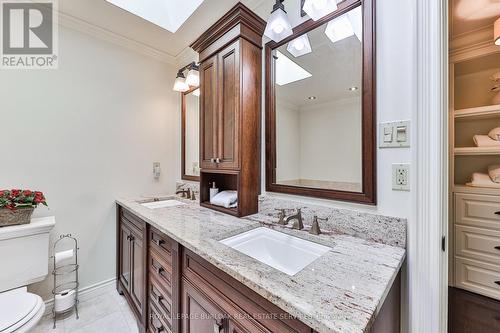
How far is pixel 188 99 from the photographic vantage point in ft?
7.89

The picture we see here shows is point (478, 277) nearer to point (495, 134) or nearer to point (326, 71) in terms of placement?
point (495, 134)

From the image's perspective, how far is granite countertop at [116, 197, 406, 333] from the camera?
51 cm

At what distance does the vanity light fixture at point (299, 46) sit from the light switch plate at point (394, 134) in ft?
2.22

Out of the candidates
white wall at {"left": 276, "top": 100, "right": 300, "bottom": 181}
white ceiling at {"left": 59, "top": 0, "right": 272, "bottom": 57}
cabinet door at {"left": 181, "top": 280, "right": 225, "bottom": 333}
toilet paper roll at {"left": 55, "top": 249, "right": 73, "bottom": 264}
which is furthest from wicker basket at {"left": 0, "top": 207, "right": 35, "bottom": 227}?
white wall at {"left": 276, "top": 100, "right": 300, "bottom": 181}

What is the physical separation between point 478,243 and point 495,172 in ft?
1.95

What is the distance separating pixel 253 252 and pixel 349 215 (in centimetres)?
55

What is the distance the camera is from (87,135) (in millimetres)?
1958

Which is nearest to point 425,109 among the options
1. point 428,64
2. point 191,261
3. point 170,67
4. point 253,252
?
point 428,64

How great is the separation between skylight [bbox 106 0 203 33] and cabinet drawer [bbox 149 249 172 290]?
1.93 meters

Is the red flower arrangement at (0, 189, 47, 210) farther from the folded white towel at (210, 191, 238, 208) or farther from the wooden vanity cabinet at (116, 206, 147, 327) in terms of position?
the folded white towel at (210, 191, 238, 208)

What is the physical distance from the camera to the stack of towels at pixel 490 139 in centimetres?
168

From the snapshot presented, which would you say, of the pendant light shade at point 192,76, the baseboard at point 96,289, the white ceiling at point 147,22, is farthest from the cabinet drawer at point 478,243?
the baseboard at point 96,289

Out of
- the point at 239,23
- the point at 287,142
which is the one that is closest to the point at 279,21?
the point at 239,23

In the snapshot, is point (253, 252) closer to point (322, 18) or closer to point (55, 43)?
point (322, 18)
